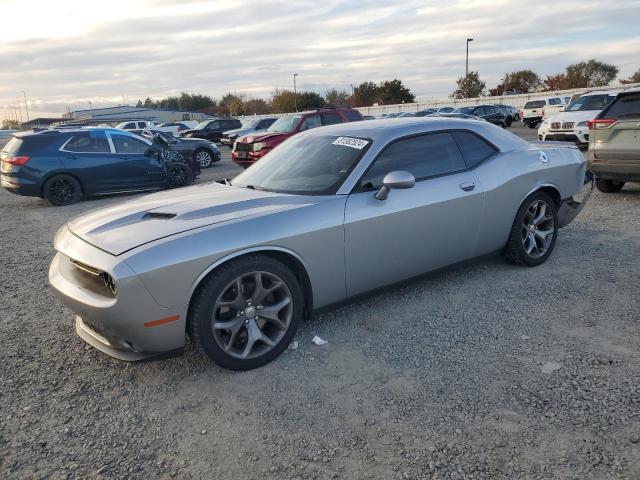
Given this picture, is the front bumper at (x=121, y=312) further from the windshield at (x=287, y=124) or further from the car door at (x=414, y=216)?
the windshield at (x=287, y=124)

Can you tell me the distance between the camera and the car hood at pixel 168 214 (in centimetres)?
328

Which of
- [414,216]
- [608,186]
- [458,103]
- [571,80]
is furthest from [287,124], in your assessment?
[571,80]

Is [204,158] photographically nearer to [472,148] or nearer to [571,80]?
[472,148]

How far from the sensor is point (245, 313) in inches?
134

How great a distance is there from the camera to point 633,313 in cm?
395

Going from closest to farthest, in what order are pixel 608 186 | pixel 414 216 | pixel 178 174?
pixel 414 216 → pixel 608 186 → pixel 178 174

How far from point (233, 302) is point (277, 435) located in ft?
2.98

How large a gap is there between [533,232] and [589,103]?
12.5m

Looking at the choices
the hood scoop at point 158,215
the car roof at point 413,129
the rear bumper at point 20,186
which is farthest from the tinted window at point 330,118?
the hood scoop at point 158,215

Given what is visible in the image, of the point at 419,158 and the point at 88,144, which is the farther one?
the point at 88,144

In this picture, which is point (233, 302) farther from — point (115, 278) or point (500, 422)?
point (500, 422)

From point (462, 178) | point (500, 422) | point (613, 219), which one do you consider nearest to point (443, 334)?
point (500, 422)

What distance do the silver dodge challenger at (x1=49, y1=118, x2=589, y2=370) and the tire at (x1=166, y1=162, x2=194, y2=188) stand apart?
7717 mm

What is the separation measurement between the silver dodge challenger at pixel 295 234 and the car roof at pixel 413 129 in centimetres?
2
